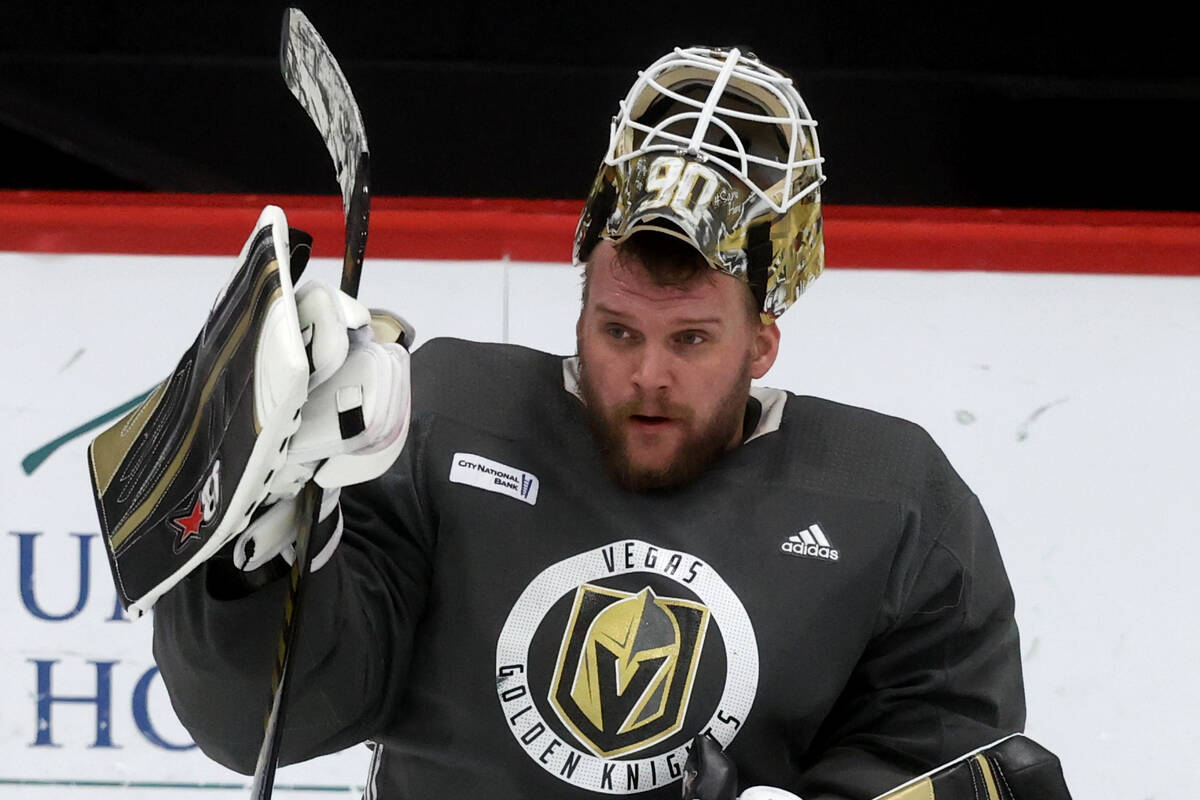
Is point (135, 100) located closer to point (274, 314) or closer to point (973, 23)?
point (973, 23)

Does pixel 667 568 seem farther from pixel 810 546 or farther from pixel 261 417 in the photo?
pixel 261 417

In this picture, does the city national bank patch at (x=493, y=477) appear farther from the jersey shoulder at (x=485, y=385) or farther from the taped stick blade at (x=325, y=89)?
the taped stick blade at (x=325, y=89)

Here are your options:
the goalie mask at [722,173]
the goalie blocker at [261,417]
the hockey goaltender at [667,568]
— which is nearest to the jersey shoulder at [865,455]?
the hockey goaltender at [667,568]

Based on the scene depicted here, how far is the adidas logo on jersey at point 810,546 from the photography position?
1264mm

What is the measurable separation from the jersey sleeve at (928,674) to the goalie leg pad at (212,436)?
50 cm

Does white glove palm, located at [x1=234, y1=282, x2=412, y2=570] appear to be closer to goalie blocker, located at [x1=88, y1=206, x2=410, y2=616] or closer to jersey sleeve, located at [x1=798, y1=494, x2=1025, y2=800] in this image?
goalie blocker, located at [x1=88, y1=206, x2=410, y2=616]

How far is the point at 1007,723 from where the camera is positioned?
1.30 m

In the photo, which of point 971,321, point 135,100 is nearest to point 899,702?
point 971,321

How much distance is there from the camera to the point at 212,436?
0.99m

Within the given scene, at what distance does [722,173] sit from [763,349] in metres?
0.16

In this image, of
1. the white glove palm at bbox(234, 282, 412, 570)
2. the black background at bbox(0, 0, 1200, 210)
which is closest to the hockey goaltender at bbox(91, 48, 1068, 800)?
the white glove palm at bbox(234, 282, 412, 570)

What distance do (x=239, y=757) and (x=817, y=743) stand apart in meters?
0.43

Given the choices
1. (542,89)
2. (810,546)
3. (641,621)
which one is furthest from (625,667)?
(542,89)

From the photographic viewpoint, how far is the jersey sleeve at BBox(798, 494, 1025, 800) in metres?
1.25
